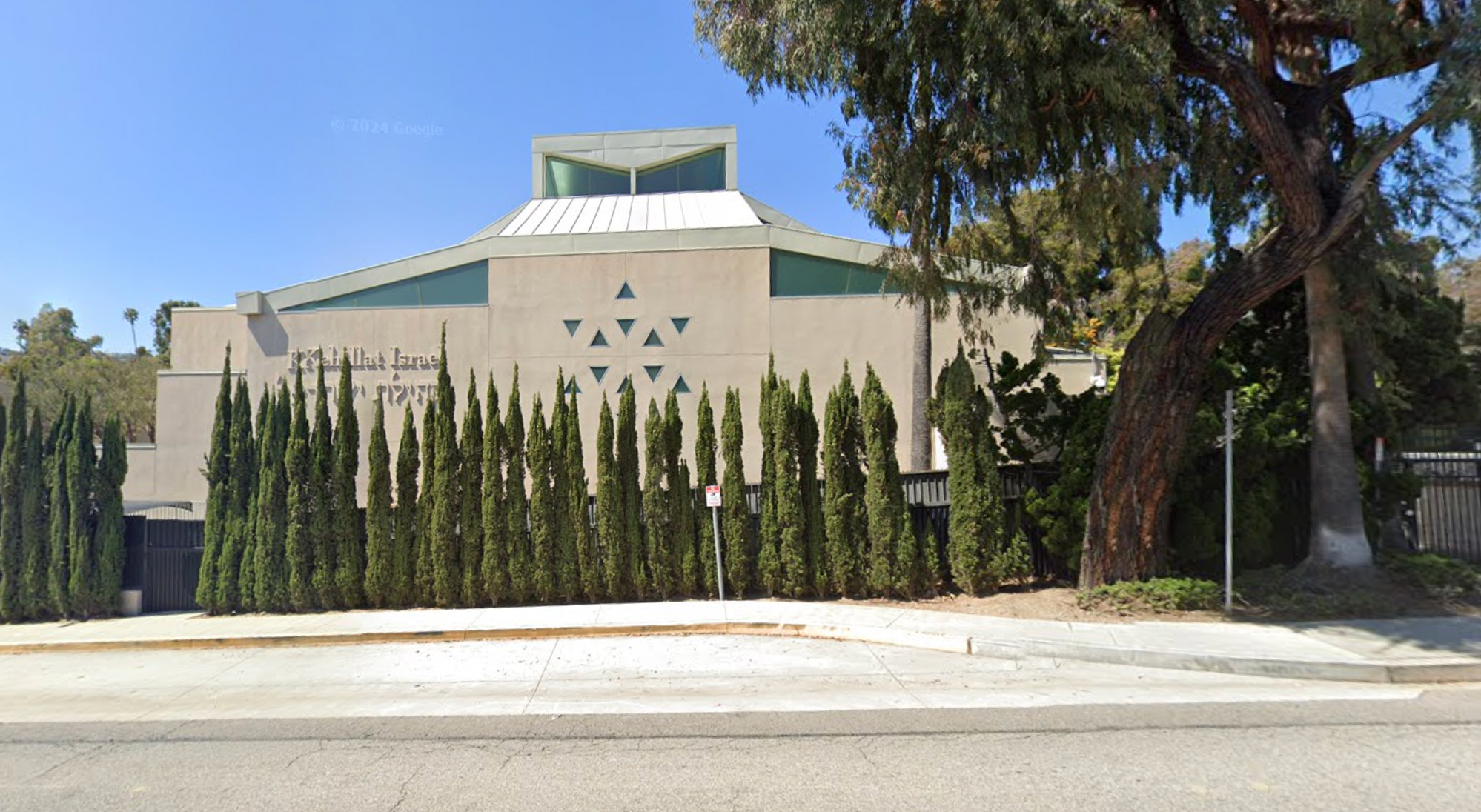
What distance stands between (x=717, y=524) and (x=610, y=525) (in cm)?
158

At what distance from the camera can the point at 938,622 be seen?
10.1 m

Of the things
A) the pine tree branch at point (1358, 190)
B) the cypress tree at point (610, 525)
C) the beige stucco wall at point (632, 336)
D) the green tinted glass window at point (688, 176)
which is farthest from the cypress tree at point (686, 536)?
the green tinted glass window at point (688, 176)

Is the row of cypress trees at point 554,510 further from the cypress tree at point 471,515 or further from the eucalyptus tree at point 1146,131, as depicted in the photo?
the eucalyptus tree at point 1146,131

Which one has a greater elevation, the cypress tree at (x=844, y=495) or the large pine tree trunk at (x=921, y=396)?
the large pine tree trunk at (x=921, y=396)

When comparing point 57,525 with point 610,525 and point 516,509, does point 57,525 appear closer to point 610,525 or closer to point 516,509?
point 516,509

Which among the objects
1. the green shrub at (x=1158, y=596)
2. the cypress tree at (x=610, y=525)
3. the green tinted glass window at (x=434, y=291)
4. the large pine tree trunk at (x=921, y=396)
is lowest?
the green shrub at (x=1158, y=596)

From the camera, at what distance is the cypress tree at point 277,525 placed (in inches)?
478

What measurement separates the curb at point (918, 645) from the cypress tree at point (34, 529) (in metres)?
1.85

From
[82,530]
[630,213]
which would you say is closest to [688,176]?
[630,213]

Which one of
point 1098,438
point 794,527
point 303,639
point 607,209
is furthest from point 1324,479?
point 607,209

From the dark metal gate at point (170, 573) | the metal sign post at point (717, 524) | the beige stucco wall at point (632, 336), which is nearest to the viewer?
the metal sign post at point (717, 524)

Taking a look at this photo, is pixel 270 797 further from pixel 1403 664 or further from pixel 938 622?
pixel 1403 664

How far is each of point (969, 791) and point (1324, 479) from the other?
8.40 meters

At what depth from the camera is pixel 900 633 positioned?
970 centimetres
